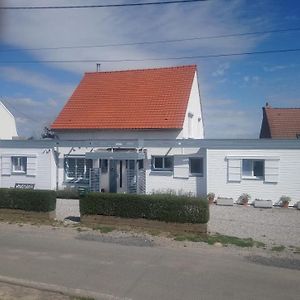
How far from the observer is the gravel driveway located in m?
13.3

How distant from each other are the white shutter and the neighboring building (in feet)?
67.6

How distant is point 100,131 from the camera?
86.8ft

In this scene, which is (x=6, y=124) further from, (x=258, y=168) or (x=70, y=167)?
(x=258, y=168)

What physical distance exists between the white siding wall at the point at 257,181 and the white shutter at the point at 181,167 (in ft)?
4.80

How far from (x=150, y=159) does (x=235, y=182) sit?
503 centimetres

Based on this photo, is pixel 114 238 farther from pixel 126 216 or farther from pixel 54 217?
pixel 54 217

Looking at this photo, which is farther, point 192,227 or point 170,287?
point 192,227

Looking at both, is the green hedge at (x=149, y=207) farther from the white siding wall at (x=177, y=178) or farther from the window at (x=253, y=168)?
the white siding wall at (x=177, y=178)

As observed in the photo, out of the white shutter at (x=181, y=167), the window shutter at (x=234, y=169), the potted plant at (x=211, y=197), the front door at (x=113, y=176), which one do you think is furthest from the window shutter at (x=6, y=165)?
the window shutter at (x=234, y=169)

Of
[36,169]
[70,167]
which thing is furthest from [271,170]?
[36,169]

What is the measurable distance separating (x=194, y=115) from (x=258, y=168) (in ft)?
29.5

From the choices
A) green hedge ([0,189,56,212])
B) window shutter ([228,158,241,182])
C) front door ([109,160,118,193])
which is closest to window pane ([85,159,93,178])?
front door ([109,160,118,193])

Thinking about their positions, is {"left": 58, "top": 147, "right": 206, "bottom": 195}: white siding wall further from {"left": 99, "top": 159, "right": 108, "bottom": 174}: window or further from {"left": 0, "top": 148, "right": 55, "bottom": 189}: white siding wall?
{"left": 0, "top": 148, "right": 55, "bottom": 189}: white siding wall

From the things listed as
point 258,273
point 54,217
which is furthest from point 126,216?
point 258,273
